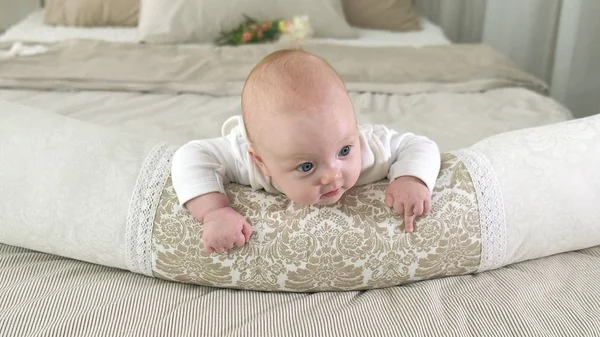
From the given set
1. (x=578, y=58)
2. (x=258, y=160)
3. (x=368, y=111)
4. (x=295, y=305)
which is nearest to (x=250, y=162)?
(x=258, y=160)

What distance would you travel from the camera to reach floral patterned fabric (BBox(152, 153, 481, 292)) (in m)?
0.89

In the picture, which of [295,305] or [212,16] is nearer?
[295,305]

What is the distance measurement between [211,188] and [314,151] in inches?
7.3

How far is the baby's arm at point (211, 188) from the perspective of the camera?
0.88 m

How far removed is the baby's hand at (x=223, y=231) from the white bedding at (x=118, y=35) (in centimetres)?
166

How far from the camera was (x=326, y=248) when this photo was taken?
889mm

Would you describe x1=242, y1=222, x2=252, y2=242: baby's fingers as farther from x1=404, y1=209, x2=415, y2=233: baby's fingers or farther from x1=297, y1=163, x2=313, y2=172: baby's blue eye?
x1=404, y1=209, x2=415, y2=233: baby's fingers

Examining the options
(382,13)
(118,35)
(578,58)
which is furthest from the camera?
(382,13)

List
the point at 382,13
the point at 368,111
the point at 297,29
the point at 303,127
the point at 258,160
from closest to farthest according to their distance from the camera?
the point at 303,127 < the point at 258,160 < the point at 368,111 < the point at 297,29 < the point at 382,13

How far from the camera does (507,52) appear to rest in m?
2.60

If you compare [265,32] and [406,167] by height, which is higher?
[406,167]

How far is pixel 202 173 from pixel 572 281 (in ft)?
1.93

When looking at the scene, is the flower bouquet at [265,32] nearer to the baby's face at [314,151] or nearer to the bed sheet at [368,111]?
the bed sheet at [368,111]

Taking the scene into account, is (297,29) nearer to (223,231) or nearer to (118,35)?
(118,35)
